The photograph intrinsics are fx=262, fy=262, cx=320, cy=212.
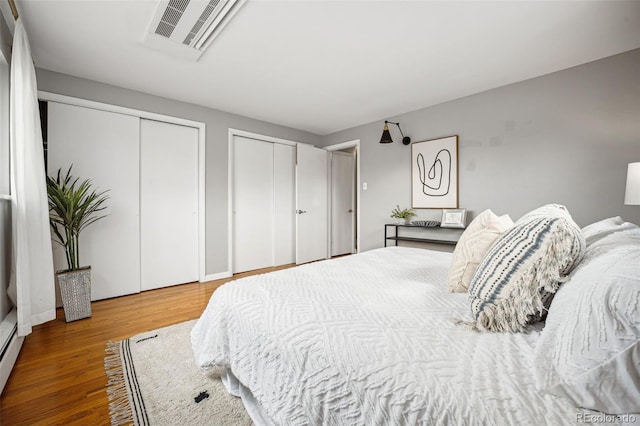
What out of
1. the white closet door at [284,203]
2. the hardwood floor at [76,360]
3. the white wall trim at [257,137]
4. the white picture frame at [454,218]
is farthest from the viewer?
the white closet door at [284,203]

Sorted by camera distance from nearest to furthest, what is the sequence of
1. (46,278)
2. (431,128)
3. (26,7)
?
(26,7)
(46,278)
(431,128)

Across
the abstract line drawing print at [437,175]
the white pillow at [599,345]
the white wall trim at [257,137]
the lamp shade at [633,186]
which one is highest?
the white wall trim at [257,137]

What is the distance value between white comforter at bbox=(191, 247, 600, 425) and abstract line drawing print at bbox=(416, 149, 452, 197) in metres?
2.40

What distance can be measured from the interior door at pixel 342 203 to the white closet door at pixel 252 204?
1372 millimetres

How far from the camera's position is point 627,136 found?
2305 mm

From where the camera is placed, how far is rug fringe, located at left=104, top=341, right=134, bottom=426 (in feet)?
4.29

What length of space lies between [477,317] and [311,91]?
295cm

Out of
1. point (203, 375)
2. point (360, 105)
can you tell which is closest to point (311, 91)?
point (360, 105)

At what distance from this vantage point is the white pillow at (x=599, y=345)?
0.55 m

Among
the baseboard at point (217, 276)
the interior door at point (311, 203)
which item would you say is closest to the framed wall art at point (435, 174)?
the interior door at point (311, 203)

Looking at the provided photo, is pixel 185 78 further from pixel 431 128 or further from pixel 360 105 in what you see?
pixel 431 128

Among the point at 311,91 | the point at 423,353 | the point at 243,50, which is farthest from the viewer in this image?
the point at 311,91

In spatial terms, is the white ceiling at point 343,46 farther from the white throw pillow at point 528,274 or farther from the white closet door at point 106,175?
the white throw pillow at point 528,274

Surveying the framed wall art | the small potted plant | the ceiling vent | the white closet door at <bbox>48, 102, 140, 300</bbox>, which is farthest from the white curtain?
the framed wall art
